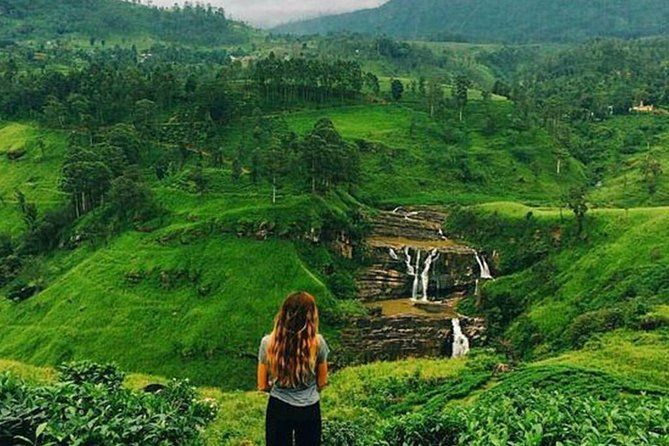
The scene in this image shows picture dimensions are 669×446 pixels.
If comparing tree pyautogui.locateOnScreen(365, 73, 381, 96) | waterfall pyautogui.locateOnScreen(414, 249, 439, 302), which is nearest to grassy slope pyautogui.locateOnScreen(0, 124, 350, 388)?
waterfall pyautogui.locateOnScreen(414, 249, 439, 302)

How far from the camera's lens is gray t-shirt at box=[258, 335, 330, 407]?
818 centimetres

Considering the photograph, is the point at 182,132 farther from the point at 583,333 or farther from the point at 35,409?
the point at 35,409

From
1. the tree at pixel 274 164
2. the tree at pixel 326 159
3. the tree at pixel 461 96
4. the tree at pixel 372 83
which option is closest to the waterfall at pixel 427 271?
the tree at pixel 326 159

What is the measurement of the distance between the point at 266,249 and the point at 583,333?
85.9 feet

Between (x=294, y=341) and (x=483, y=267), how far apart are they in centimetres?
4937

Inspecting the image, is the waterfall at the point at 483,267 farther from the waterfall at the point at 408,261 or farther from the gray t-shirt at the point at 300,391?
the gray t-shirt at the point at 300,391

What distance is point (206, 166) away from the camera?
70.7 m

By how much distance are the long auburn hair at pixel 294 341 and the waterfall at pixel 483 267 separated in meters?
48.5

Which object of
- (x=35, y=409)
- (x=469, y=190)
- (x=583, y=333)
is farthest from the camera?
(x=469, y=190)

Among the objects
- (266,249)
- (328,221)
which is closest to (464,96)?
(328,221)

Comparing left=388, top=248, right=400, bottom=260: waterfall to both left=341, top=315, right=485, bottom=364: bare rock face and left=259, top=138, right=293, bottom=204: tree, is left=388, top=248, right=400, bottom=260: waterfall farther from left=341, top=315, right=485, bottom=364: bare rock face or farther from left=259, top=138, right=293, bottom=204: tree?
left=259, top=138, right=293, bottom=204: tree

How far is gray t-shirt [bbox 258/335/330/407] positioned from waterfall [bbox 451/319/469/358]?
122 ft

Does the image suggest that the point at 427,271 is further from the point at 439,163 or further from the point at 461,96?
the point at 461,96

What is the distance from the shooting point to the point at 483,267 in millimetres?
55031
